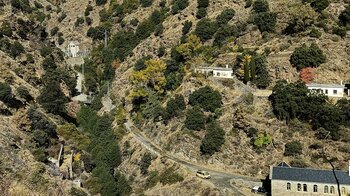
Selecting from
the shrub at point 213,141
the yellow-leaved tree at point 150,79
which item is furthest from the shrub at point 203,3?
the shrub at point 213,141

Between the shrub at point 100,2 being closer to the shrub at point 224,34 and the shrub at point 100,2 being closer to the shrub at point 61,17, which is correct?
the shrub at point 61,17

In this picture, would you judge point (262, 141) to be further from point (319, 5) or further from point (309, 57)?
point (319, 5)

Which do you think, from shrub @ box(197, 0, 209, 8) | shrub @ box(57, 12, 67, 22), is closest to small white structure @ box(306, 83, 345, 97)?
shrub @ box(197, 0, 209, 8)

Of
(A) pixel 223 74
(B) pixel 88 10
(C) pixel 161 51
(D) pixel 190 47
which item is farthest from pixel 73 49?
(A) pixel 223 74

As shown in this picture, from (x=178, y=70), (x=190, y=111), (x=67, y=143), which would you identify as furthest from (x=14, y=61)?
(x=190, y=111)

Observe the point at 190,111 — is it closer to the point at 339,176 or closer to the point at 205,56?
the point at 205,56

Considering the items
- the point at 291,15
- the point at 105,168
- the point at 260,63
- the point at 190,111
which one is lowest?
the point at 105,168

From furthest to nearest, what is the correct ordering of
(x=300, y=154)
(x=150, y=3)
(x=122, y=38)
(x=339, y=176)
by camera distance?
(x=150, y=3) → (x=122, y=38) → (x=300, y=154) → (x=339, y=176)
